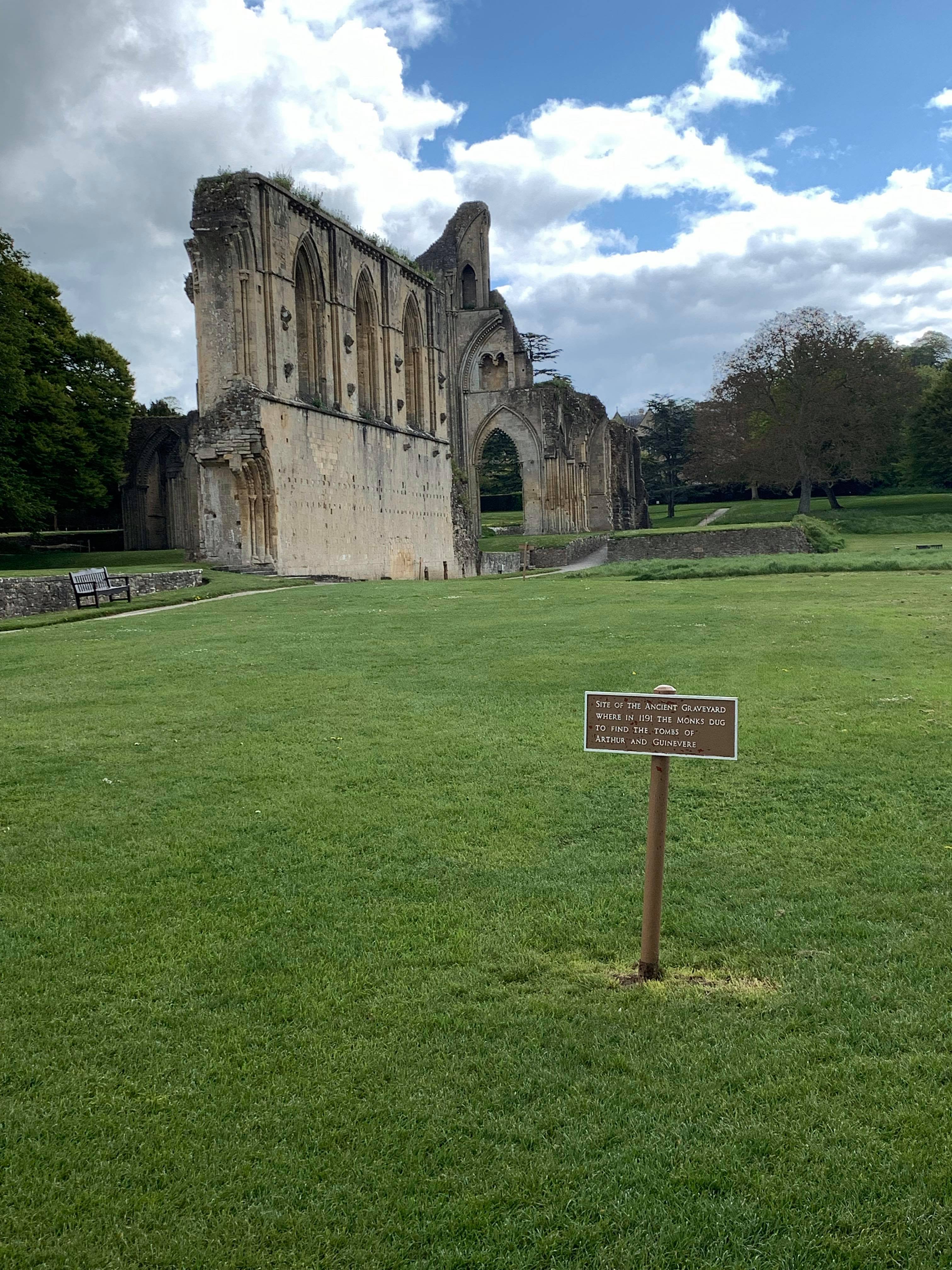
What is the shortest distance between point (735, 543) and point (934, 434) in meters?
28.9

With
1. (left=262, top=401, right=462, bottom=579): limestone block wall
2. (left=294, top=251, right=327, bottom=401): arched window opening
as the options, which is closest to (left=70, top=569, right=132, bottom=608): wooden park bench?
(left=262, top=401, right=462, bottom=579): limestone block wall

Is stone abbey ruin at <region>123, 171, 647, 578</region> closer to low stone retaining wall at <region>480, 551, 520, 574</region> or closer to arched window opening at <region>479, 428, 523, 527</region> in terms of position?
low stone retaining wall at <region>480, 551, 520, 574</region>

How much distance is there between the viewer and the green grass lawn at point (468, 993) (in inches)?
123

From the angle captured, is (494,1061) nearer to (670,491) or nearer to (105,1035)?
(105,1035)

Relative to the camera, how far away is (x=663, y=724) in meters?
4.32

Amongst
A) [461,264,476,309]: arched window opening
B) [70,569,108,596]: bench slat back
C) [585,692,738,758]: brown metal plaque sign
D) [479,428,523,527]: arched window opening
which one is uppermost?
[461,264,476,309]: arched window opening

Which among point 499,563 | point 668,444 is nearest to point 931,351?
point 668,444

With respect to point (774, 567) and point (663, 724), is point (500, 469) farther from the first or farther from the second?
point (663, 724)

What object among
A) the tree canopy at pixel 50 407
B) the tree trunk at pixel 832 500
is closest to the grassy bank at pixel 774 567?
the tree canopy at pixel 50 407

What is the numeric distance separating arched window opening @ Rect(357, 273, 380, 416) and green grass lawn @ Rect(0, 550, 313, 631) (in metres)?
9.36

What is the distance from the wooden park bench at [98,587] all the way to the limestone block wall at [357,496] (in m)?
9.73

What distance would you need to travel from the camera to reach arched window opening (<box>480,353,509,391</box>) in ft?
199

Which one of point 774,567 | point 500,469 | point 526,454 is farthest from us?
point 500,469

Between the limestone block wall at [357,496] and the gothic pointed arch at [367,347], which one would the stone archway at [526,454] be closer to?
the limestone block wall at [357,496]
